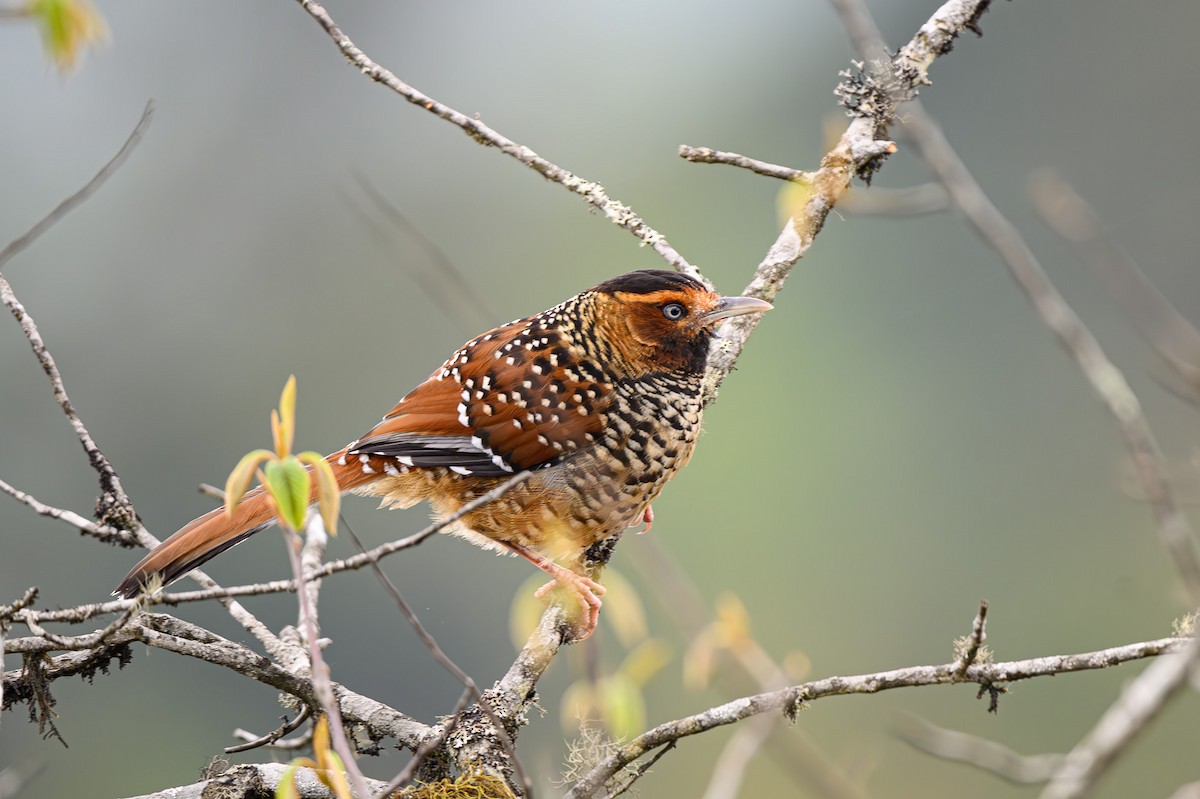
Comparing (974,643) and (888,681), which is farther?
(888,681)

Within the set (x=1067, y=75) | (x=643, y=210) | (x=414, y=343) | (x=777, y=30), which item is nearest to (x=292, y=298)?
(x=414, y=343)

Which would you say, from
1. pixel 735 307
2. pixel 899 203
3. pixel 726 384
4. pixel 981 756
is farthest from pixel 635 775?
pixel 726 384

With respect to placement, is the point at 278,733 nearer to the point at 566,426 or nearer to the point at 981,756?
the point at 566,426

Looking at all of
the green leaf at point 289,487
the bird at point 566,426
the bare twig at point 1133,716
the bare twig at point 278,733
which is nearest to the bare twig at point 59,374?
the bird at point 566,426

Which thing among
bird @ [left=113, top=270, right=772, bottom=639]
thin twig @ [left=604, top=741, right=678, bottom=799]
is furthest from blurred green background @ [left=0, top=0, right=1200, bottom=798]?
thin twig @ [left=604, top=741, right=678, bottom=799]

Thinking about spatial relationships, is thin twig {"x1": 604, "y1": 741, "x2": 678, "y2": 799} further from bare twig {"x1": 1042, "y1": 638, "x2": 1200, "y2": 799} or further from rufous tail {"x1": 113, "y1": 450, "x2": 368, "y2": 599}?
bare twig {"x1": 1042, "y1": 638, "x2": 1200, "y2": 799}

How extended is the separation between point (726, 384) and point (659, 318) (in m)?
32.2

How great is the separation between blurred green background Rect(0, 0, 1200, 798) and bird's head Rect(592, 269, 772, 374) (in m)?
18.7

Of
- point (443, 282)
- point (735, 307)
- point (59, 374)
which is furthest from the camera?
point (735, 307)

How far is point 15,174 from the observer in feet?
127

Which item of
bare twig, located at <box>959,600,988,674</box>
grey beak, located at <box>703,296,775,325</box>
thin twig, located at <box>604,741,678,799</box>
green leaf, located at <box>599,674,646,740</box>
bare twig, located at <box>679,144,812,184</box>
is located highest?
bare twig, located at <box>679,144,812,184</box>

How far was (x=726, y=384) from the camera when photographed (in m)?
35.7

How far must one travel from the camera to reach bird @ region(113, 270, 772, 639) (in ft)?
11.5

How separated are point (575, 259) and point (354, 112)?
14142mm
